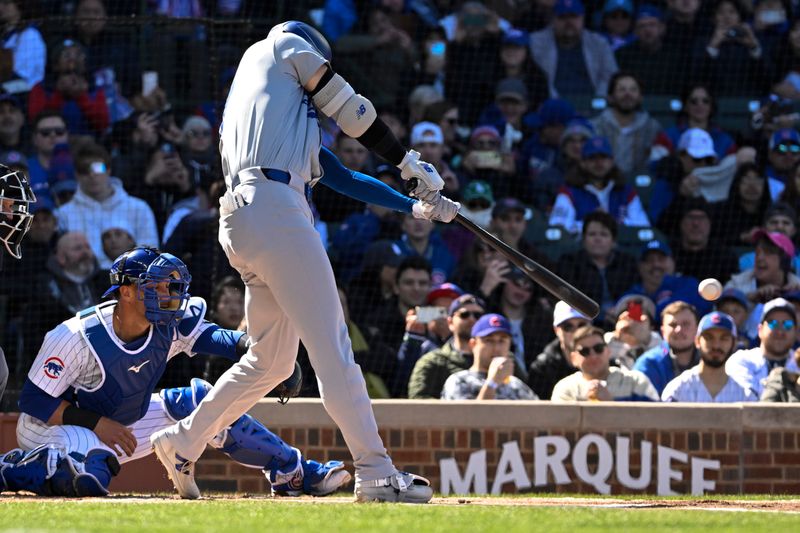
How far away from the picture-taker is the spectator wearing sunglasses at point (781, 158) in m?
12.0

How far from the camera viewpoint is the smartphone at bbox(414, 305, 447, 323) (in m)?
9.70

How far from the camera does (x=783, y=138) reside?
1223 cm

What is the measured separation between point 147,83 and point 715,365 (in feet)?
17.5

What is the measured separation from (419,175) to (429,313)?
4.10m

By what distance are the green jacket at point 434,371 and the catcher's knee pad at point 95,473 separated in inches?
110

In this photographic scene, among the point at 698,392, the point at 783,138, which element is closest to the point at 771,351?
the point at 698,392

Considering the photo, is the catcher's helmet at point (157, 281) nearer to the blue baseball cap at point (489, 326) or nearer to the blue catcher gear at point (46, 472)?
the blue catcher gear at point (46, 472)

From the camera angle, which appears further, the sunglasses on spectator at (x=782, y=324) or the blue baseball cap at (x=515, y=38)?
the blue baseball cap at (x=515, y=38)

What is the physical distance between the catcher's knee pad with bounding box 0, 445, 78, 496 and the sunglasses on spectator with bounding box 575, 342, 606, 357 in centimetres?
328

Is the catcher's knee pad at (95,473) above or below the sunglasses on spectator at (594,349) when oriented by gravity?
below

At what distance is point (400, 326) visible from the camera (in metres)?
10.2

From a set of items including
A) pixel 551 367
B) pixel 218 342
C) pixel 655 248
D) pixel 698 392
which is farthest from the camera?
pixel 655 248

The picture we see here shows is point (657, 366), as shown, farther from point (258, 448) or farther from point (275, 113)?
point (275, 113)

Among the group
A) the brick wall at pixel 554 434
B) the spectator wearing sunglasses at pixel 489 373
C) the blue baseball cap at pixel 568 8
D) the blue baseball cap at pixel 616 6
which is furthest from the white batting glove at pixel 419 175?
the blue baseball cap at pixel 616 6
